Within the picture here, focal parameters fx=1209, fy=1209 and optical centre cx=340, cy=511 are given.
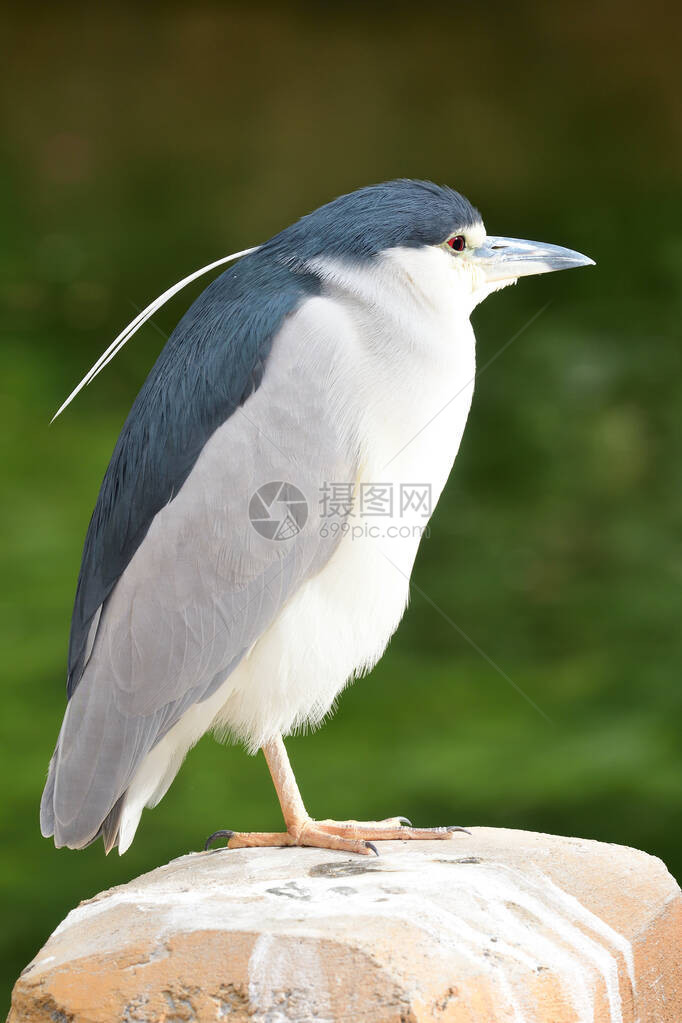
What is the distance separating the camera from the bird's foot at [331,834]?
2.30m

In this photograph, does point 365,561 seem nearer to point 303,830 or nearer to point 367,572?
point 367,572

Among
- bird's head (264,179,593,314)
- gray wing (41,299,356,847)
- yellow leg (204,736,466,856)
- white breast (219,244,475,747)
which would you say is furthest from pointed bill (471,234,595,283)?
yellow leg (204,736,466,856)

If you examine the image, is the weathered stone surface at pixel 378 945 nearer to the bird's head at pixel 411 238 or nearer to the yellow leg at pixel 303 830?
the yellow leg at pixel 303 830

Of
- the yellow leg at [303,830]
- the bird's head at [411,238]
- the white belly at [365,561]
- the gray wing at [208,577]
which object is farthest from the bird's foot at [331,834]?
the bird's head at [411,238]

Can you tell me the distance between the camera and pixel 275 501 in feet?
7.04

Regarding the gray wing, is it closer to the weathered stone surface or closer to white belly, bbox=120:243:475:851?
white belly, bbox=120:243:475:851

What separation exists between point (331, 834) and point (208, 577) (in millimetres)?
573

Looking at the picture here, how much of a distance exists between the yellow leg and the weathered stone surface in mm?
100

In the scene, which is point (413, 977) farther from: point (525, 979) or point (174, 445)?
point (174, 445)

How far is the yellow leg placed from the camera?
2.30 meters

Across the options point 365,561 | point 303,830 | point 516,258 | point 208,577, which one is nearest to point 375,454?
point 365,561

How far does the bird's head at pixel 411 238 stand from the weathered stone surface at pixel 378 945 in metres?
1.09

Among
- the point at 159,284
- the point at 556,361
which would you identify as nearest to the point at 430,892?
the point at 556,361

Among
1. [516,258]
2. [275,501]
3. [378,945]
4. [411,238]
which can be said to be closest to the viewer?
[378,945]
